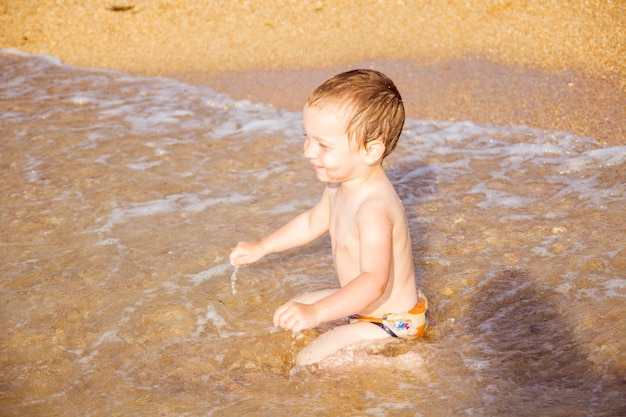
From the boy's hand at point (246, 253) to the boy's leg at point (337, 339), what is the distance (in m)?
0.46

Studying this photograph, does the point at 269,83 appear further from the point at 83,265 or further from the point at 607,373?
the point at 607,373

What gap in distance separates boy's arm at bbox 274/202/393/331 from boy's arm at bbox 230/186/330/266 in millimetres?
358

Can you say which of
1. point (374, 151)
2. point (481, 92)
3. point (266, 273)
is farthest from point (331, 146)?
point (481, 92)

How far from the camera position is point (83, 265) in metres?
3.79

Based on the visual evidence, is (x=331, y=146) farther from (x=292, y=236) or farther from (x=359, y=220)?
(x=292, y=236)

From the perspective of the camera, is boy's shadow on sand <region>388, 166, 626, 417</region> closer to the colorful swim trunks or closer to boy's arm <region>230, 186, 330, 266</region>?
the colorful swim trunks

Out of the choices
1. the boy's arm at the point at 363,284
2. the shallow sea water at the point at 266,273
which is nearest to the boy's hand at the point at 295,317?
the boy's arm at the point at 363,284

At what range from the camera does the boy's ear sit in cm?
285

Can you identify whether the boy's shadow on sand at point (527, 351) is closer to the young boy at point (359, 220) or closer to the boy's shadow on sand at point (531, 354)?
the boy's shadow on sand at point (531, 354)

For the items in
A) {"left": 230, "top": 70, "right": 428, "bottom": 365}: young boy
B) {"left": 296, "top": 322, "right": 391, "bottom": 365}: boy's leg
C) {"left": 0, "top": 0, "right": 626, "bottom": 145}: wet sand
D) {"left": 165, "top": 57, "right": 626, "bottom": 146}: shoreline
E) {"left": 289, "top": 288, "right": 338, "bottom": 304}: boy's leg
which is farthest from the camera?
{"left": 0, "top": 0, "right": 626, "bottom": 145}: wet sand

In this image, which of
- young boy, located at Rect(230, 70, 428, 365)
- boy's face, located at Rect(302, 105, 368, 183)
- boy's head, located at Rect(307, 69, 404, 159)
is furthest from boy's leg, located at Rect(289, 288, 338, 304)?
boy's head, located at Rect(307, 69, 404, 159)

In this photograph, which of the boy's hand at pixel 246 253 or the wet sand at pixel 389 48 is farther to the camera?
the wet sand at pixel 389 48

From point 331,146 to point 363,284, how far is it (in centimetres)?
52

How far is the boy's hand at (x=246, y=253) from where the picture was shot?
3.24 meters
